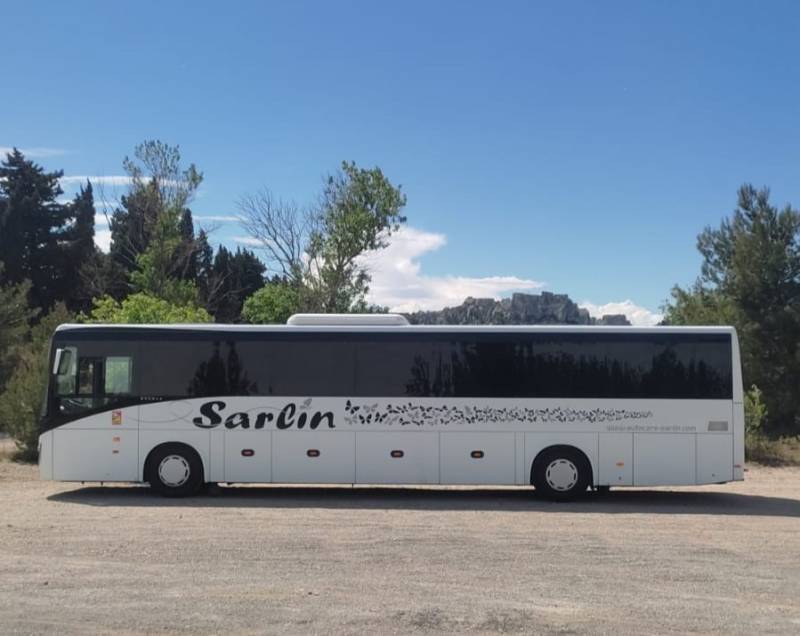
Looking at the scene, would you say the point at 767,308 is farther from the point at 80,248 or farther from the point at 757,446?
the point at 80,248

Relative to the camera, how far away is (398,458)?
14625 millimetres

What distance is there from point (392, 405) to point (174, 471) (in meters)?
3.76

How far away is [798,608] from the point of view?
7.61 m

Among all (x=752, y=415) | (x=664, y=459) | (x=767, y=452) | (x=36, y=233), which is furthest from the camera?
(x=36, y=233)

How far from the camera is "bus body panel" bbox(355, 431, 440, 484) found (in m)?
14.6

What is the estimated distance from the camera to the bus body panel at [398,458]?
14.6 metres

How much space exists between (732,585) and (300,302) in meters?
29.3

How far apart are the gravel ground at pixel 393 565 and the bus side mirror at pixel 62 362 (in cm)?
208

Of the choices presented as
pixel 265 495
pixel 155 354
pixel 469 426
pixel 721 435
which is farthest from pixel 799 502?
pixel 155 354

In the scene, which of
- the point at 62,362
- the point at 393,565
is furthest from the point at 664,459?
the point at 62,362

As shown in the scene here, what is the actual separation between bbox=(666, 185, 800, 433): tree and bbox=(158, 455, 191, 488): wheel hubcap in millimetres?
20875

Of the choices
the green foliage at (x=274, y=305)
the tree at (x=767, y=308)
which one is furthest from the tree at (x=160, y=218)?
the tree at (x=767, y=308)

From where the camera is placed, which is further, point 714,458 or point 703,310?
point 703,310

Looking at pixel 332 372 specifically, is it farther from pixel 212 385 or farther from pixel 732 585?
pixel 732 585
